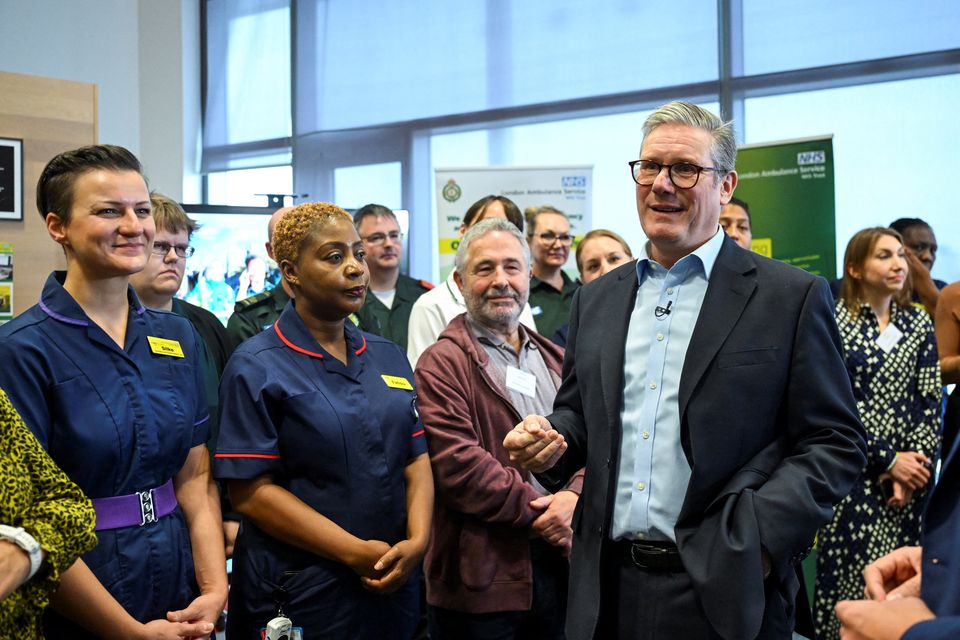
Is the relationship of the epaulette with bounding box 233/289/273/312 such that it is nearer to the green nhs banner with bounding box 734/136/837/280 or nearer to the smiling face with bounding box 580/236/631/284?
the smiling face with bounding box 580/236/631/284

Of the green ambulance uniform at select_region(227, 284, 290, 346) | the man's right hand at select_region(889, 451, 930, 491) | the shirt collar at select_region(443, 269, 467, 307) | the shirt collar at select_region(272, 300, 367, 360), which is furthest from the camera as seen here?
the man's right hand at select_region(889, 451, 930, 491)

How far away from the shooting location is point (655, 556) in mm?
1823

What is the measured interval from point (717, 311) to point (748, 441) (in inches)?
10.5

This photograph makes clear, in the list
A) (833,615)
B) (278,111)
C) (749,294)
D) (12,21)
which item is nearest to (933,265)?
(833,615)

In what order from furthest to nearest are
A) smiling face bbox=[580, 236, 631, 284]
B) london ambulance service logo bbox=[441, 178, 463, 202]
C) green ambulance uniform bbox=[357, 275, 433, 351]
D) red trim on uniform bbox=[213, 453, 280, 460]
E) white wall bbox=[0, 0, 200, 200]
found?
1. white wall bbox=[0, 0, 200, 200]
2. london ambulance service logo bbox=[441, 178, 463, 202]
3. green ambulance uniform bbox=[357, 275, 433, 351]
4. smiling face bbox=[580, 236, 631, 284]
5. red trim on uniform bbox=[213, 453, 280, 460]

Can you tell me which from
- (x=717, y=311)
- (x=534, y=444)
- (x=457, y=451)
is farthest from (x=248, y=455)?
(x=717, y=311)

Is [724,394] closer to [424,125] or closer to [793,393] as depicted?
[793,393]

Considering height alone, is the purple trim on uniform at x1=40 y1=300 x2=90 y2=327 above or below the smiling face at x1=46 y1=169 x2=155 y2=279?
below

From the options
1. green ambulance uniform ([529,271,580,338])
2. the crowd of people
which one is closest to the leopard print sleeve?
the crowd of people

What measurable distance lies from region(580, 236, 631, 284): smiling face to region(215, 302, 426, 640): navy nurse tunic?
2.01m

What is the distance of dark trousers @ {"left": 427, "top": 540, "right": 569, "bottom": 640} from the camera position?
2.56 meters

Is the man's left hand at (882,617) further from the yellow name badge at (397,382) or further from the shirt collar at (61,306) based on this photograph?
the shirt collar at (61,306)

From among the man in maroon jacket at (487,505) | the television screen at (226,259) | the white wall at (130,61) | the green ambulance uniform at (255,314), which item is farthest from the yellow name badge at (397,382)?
the white wall at (130,61)

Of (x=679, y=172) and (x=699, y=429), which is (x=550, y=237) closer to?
(x=679, y=172)
